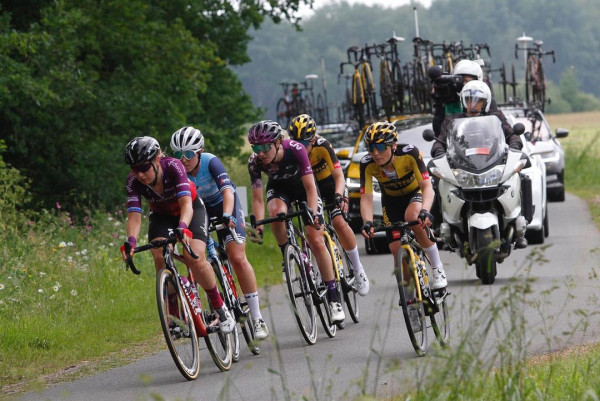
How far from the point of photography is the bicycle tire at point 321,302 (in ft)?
36.6

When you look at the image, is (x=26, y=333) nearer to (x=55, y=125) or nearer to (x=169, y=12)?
(x=55, y=125)

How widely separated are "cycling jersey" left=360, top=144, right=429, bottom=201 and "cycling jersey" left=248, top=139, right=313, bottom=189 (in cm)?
65

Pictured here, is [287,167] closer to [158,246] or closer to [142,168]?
[142,168]

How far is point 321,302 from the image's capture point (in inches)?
441

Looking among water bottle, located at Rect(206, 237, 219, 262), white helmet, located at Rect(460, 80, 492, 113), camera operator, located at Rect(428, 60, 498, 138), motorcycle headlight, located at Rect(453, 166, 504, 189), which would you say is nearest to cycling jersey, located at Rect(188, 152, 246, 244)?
water bottle, located at Rect(206, 237, 219, 262)

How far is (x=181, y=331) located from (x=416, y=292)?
161cm

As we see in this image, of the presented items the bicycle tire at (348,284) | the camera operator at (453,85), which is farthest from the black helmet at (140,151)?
the camera operator at (453,85)

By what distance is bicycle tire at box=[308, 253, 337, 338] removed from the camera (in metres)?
11.1

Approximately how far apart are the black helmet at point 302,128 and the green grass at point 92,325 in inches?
68.9

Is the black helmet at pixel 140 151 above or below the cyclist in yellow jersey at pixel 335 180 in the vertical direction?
above

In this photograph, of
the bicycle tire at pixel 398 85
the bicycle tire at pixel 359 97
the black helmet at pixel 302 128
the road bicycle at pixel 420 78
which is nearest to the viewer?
the black helmet at pixel 302 128

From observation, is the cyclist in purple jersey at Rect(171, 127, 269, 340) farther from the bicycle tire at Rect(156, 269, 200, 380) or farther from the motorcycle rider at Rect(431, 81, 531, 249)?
the motorcycle rider at Rect(431, 81, 531, 249)

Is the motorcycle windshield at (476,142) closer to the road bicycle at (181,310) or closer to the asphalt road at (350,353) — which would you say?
the asphalt road at (350,353)

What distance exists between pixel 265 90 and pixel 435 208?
377ft
